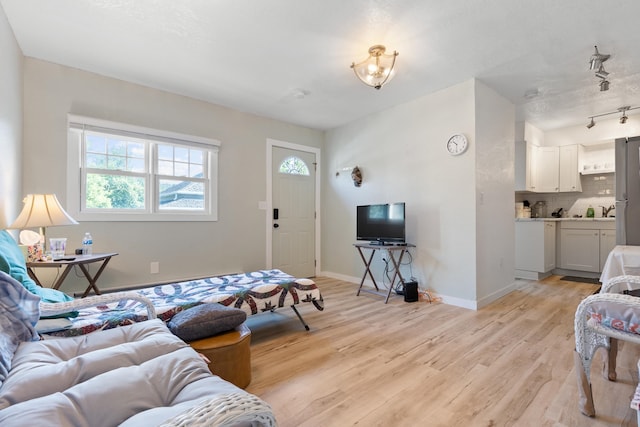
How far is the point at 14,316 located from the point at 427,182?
3.77 metres

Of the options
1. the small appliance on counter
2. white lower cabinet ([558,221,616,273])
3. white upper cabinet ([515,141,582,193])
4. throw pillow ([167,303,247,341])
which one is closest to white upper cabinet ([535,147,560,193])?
white upper cabinet ([515,141,582,193])

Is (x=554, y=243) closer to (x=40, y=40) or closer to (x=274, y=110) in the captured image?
(x=274, y=110)

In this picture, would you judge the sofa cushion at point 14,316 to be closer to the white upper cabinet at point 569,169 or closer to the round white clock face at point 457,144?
the round white clock face at point 457,144

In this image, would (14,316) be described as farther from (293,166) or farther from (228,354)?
(293,166)

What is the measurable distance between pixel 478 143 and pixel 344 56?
1.80 metres

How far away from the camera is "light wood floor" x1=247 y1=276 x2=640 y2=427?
1597mm

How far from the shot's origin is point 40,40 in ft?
8.61

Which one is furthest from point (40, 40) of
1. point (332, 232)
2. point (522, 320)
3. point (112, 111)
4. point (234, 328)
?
point (522, 320)

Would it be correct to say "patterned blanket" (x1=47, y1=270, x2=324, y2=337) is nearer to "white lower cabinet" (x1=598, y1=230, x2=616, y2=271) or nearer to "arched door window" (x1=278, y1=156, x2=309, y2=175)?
"arched door window" (x1=278, y1=156, x2=309, y2=175)

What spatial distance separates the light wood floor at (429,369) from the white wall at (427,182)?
0.56 meters

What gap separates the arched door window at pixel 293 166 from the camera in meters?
4.83

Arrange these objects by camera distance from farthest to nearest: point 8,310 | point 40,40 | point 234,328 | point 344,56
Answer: point 344,56, point 40,40, point 234,328, point 8,310

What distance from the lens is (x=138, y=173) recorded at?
3531mm

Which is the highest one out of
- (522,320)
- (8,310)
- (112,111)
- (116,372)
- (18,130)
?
(112,111)
